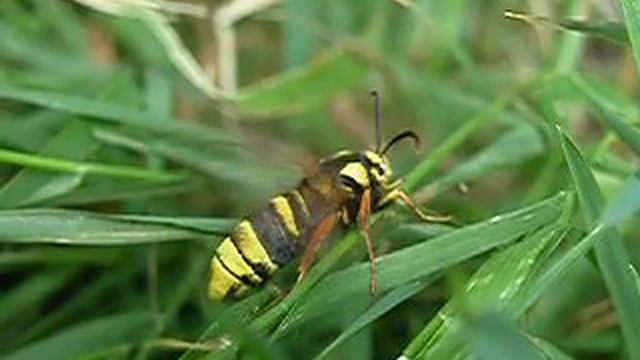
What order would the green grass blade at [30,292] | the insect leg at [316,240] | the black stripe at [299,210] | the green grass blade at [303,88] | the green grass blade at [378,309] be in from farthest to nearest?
the green grass blade at [303,88]
the green grass blade at [30,292]
the black stripe at [299,210]
the insect leg at [316,240]
the green grass blade at [378,309]

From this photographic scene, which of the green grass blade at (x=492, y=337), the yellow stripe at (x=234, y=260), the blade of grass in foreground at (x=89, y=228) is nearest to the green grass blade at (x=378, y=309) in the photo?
the yellow stripe at (x=234, y=260)

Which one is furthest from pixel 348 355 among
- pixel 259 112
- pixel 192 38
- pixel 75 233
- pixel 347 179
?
pixel 192 38

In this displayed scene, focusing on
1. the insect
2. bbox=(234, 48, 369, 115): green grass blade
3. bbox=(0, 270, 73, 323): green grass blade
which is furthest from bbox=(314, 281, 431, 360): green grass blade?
bbox=(234, 48, 369, 115): green grass blade

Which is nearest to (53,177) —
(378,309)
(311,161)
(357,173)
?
(357,173)

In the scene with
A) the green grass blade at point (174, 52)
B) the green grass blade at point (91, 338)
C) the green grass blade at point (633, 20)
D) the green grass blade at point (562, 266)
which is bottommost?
the green grass blade at point (562, 266)

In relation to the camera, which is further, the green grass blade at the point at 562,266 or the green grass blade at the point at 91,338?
the green grass blade at the point at 91,338

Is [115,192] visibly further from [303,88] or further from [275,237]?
[303,88]

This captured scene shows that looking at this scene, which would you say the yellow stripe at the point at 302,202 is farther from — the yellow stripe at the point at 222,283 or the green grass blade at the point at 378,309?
the green grass blade at the point at 378,309
